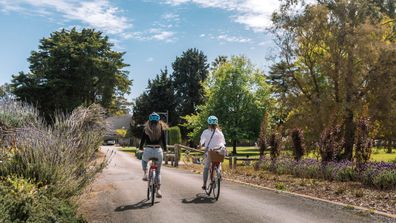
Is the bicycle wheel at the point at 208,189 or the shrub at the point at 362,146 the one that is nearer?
the bicycle wheel at the point at 208,189

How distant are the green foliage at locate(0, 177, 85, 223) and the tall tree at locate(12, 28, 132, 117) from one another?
1519 inches

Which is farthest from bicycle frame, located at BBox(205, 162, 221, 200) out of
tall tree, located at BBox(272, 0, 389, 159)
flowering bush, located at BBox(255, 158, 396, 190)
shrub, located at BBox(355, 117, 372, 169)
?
tall tree, located at BBox(272, 0, 389, 159)

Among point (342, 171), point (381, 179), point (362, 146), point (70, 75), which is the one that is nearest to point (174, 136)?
point (70, 75)

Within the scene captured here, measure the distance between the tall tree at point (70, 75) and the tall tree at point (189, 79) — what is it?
25273 millimetres

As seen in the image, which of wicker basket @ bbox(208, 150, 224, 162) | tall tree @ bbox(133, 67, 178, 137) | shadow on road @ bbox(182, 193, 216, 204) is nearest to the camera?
shadow on road @ bbox(182, 193, 216, 204)

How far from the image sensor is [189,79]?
78.2 meters

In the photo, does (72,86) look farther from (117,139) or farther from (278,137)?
(117,139)

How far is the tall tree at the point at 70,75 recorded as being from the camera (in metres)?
46.3

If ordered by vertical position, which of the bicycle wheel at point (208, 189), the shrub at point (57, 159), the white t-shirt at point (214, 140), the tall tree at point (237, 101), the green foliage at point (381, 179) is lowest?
the bicycle wheel at point (208, 189)

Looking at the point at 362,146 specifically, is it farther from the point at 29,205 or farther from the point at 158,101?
the point at 158,101

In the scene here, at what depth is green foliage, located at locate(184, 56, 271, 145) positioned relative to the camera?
59156 mm

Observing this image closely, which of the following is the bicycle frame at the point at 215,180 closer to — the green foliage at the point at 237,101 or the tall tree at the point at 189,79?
the green foliage at the point at 237,101

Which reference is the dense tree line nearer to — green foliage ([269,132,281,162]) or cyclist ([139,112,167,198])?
green foliage ([269,132,281,162])

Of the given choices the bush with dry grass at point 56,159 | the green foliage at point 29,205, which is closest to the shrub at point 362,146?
the bush with dry grass at point 56,159
